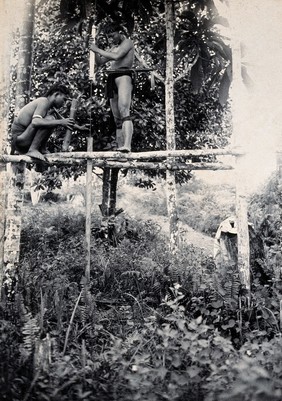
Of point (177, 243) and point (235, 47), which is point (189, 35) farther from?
point (177, 243)

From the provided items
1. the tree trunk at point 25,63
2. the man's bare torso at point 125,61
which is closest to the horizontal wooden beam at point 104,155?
the tree trunk at point 25,63

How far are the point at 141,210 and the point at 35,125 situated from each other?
8.49 ft

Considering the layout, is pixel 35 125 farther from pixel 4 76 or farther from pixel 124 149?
pixel 124 149

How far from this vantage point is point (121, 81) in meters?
5.50

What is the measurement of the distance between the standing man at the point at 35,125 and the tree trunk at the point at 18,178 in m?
0.16

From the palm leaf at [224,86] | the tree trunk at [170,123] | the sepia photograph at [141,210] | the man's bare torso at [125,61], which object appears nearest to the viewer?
the sepia photograph at [141,210]

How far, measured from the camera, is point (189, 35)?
20.9 ft

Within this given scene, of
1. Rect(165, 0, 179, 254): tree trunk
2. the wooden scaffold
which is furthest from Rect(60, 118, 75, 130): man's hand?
Rect(165, 0, 179, 254): tree trunk

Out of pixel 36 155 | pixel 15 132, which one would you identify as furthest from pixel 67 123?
pixel 15 132

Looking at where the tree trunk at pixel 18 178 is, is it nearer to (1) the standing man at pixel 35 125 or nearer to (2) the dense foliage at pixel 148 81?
(1) the standing man at pixel 35 125

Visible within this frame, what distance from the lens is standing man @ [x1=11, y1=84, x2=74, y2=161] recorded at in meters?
5.04

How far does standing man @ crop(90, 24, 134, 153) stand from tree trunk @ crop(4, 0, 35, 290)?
82 centimetres

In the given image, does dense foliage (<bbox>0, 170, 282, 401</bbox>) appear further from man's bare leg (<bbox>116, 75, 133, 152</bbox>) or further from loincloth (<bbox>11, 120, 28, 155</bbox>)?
man's bare leg (<bbox>116, 75, 133, 152</bbox>)

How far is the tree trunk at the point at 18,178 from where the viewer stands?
4.78m
